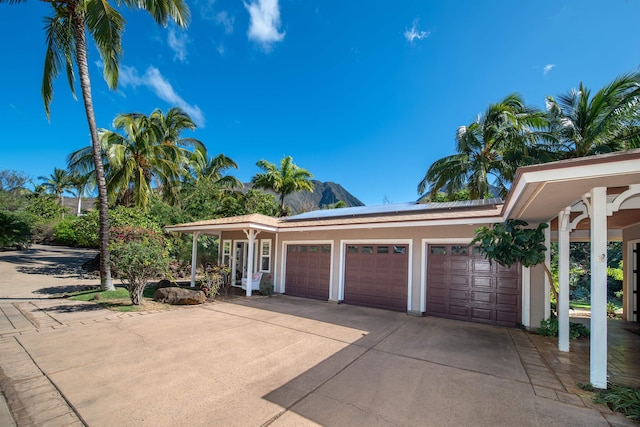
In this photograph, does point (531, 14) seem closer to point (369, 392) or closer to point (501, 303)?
point (501, 303)

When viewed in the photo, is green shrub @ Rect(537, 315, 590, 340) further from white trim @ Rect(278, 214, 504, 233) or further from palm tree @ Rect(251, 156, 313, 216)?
palm tree @ Rect(251, 156, 313, 216)

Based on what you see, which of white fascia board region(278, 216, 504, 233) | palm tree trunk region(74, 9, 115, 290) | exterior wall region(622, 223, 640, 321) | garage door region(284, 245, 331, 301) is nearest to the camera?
white fascia board region(278, 216, 504, 233)

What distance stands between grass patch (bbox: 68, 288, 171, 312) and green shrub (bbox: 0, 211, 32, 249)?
13.6 m

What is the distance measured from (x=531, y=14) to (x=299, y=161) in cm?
1695

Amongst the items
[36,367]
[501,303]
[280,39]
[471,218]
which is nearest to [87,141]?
[280,39]

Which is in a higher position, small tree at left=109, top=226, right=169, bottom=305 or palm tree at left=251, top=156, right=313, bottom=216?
palm tree at left=251, top=156, right=313, bottom=216

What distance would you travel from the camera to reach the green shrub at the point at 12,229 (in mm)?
17938

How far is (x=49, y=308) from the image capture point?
318 inches

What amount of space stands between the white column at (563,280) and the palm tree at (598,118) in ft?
25.4

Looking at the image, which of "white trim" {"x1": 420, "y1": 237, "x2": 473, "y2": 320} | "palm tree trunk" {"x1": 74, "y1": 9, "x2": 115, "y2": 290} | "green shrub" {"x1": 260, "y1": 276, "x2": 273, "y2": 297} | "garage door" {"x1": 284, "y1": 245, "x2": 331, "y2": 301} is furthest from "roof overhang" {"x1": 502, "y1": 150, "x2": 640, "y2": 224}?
"palm tree trunk" {"x1": 74, "y1": 9, "x2": 115, "y2": 290}

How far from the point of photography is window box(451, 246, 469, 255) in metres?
7.83

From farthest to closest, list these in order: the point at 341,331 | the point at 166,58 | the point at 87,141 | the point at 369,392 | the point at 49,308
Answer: the point at 87,141, the point at 166,58, the point at 49,308, the point at 341,331, the point at 369,392

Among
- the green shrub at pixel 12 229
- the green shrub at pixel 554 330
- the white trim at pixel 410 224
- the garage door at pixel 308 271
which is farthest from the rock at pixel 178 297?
the green shrub at pixel 12 229

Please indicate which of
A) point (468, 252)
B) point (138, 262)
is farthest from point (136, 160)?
point (468, 252)
